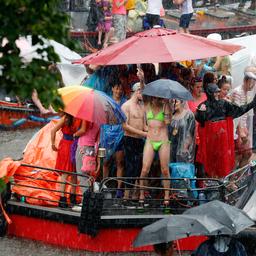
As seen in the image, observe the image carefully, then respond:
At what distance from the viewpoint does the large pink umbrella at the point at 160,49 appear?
12.7m

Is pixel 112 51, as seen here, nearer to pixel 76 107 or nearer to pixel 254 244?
pixel 76 107

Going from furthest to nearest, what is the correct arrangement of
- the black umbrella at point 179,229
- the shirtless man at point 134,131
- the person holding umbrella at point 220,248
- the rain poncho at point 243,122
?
1. the rain poncho at point 243,122
2. the shirtless man at point 134,131
3. the person holding umbrella at point 220,248
4. the black umbrella at point 179,229

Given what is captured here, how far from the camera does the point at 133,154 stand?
493 inches

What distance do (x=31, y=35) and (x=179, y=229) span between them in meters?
2.94

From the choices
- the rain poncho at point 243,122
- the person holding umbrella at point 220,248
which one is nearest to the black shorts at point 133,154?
the rain poncho at point 243,122

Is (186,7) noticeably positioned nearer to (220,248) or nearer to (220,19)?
(220,19)

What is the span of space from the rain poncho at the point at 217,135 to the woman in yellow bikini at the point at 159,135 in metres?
0.83

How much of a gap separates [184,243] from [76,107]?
7.36ft

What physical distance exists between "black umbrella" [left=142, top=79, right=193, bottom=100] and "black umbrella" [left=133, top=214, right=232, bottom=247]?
11.5 feet

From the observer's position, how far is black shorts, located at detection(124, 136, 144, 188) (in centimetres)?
1246

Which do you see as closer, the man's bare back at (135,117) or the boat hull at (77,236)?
the boat hull at (77,236)

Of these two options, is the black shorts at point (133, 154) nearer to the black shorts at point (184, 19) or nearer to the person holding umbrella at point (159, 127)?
the person holding umbrella at point (159, 127)

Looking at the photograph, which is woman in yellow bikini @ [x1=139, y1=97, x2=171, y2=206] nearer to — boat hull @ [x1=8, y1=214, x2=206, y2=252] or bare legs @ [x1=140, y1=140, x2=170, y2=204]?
bare legs @ [x1=140, y1=140, x2=170, y2=204]

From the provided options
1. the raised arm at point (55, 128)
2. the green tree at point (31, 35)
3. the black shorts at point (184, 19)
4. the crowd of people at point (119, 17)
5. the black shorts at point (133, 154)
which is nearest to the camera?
the green tree at point (31, 35)
